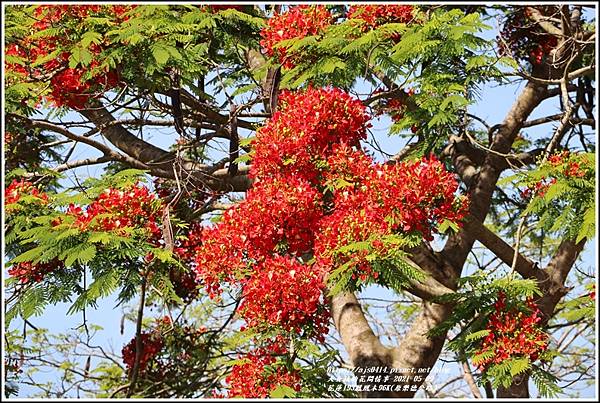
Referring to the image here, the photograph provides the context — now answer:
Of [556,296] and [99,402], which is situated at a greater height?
[556,296]

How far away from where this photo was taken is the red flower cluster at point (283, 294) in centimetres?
409

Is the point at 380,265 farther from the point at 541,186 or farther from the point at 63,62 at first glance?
the point at 63,62

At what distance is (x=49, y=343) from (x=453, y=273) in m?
5.43

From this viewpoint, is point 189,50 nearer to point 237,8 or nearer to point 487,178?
point 237,8

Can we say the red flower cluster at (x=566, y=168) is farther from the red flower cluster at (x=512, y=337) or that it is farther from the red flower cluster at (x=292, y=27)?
the red flower cluster at (x=292, y=27)

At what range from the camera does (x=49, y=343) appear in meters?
9.39

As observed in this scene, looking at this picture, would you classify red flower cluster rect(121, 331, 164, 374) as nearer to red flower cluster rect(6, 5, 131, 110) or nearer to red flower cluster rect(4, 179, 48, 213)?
red flower cluster rect(4, 179, 48, 213)

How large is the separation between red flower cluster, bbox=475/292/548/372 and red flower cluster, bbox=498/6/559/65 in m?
3.04

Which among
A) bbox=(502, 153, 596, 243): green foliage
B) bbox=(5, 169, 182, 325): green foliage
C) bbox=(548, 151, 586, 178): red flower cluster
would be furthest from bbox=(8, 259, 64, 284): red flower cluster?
bbox=(548, 151, 586, 178): red flower cluster

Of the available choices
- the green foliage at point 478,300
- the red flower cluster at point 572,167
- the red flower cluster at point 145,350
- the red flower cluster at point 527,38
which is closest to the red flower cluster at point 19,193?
the red flower cluster at point 145,350

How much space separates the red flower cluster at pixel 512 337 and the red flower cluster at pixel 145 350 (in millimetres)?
2744

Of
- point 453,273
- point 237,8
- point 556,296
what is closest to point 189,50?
point 237,8

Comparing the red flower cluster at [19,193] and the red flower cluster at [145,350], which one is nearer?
the red flower cluster at [19,193]

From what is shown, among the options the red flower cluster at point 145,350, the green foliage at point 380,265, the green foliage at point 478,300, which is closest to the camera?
the green foliage at point 380,265
